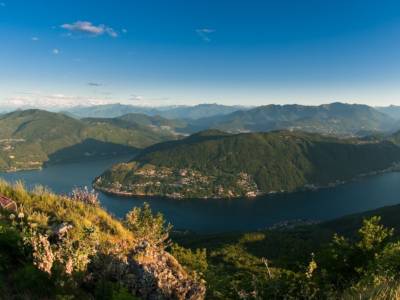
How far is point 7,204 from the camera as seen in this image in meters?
19.0

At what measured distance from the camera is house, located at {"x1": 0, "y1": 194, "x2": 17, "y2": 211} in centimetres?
1867

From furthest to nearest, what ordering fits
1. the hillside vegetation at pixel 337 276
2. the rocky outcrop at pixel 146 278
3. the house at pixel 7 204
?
the house at pixel 7 204 < the rocky outcrop at pixel 146 278 < the hillside vegetation at pixel 337 276

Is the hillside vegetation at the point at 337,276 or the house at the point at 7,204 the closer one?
the hillside vegetation at the point at 337,276

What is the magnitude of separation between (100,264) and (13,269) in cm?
308

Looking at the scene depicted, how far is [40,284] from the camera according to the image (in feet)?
38.5

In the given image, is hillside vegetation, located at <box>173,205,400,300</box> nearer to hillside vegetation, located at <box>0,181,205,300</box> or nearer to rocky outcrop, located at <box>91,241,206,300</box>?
rocky outcrop, located at <box>91,241,206,300</box>

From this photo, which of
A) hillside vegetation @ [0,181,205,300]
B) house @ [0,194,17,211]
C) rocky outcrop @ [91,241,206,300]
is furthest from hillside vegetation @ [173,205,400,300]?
house @ [0,194,17,211]

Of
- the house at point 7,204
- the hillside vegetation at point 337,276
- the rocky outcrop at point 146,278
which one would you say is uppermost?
Result: the house at point 7,204

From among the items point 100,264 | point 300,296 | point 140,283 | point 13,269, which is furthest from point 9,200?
point 300,296

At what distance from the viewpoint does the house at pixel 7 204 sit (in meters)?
18.7

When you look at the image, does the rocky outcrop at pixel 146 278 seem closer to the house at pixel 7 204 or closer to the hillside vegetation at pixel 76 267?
the hillside vegetation at pixel 76 267

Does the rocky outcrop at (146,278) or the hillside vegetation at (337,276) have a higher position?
the rocky outcrop at (146,278)

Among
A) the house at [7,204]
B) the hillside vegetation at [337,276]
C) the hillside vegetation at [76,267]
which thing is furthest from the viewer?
the house at [7,204]

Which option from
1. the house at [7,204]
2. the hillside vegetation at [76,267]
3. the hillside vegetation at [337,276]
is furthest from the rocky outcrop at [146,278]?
the house at [7,204]
